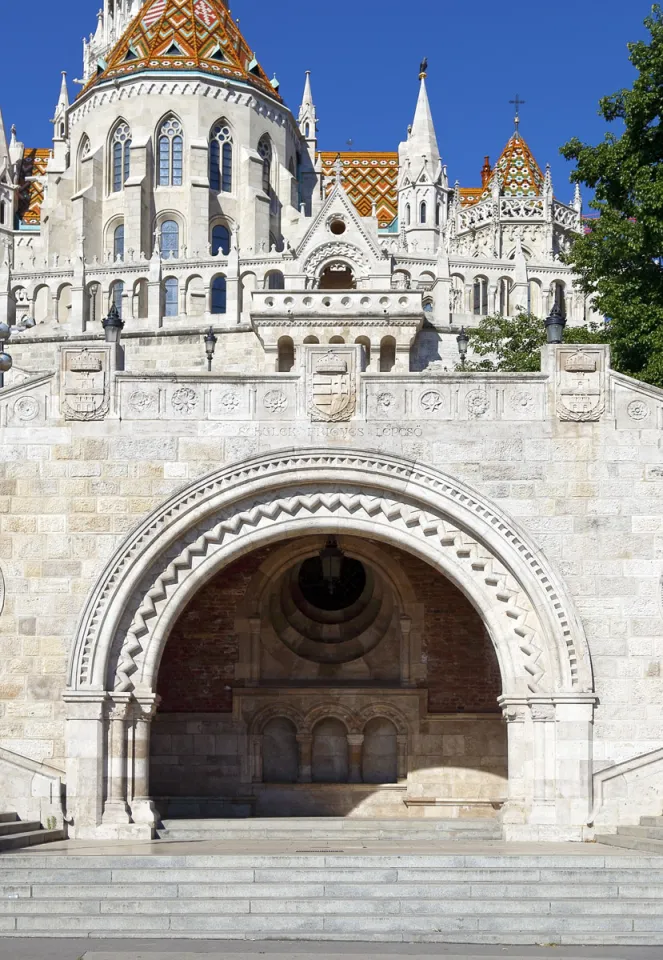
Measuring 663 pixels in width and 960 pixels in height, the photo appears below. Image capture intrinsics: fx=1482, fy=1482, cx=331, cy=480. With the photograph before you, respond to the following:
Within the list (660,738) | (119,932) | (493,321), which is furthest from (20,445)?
(493,321)

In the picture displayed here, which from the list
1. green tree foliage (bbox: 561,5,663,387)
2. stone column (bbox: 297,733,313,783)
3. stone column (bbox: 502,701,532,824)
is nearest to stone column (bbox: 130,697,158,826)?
stone column (bbox: 297,733,313,783)

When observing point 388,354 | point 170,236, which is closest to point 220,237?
point 170,236

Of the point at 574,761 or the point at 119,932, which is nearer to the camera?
the point at 119,932

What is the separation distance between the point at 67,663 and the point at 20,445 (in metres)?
2.41

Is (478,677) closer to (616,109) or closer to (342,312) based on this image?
(616,109)

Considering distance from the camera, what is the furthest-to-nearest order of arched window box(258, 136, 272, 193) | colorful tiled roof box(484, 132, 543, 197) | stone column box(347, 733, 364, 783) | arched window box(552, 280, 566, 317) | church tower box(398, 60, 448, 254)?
1. colorful tiled roof box(484, 132, 543, 197)
2. church tower box(398, 60, 448, 254)
3. arched window box(258, 136, 272, 193)
4. arched window box(552, 280, 566, 317)
5. stone column box(347, 733, 364, 783)

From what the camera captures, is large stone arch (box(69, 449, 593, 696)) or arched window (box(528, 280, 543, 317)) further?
arched window (box(528, 280, 543, 317))

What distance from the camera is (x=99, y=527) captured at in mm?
15969

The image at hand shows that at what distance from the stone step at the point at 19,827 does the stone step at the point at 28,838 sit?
80 millimetres

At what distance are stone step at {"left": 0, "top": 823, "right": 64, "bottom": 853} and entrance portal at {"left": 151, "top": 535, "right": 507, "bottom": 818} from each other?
3543mm

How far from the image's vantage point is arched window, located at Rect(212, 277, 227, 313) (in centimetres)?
5494

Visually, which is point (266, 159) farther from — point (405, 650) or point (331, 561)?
point (331, 561)

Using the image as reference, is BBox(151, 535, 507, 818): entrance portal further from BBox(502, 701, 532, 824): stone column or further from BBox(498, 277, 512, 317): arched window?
BBox(498, 277, 512, 317): arched window

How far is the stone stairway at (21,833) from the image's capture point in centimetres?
1373
